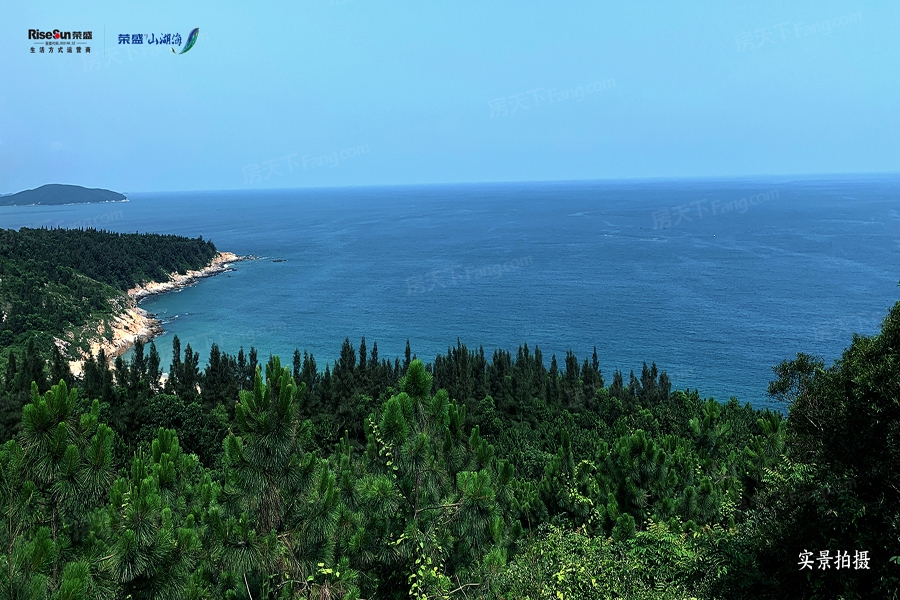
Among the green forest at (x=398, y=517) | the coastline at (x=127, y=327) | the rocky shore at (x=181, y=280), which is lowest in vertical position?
the coastline at (x=127, y=327)

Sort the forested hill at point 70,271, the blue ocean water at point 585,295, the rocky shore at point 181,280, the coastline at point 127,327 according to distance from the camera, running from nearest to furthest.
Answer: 1. the blue ocean water at point 585,295
2. the coastline at point 127,327
3. the forested hill at point 70,271
4. the rocky shore at point 181,280

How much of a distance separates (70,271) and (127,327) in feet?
49.7

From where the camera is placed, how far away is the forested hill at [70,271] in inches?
2188

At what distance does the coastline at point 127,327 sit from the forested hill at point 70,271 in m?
1.31

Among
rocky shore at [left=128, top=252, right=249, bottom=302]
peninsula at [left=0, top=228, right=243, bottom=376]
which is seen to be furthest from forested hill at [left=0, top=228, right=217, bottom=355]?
rocky shore at [left=128, top=252, right=249, bottom=302]

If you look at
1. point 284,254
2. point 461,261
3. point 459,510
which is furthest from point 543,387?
point 284,254

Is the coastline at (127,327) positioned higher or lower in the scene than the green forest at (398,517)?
lower

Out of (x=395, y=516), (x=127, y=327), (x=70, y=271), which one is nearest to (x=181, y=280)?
(x=70, y=271)

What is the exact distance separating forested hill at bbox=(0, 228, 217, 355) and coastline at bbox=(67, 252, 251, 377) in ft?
4.29

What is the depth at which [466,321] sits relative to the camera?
203 ft

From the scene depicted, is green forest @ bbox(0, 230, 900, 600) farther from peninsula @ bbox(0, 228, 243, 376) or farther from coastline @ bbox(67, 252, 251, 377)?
Answer: peninsula @ bbox(0, 228, 243, 376)

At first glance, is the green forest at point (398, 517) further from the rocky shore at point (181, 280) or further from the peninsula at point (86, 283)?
the rocky shore at point (181, 280)

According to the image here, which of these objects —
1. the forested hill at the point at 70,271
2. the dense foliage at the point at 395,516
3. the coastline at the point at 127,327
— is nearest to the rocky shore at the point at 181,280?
the coastline at the point at 127,327

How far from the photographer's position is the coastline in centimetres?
5459
